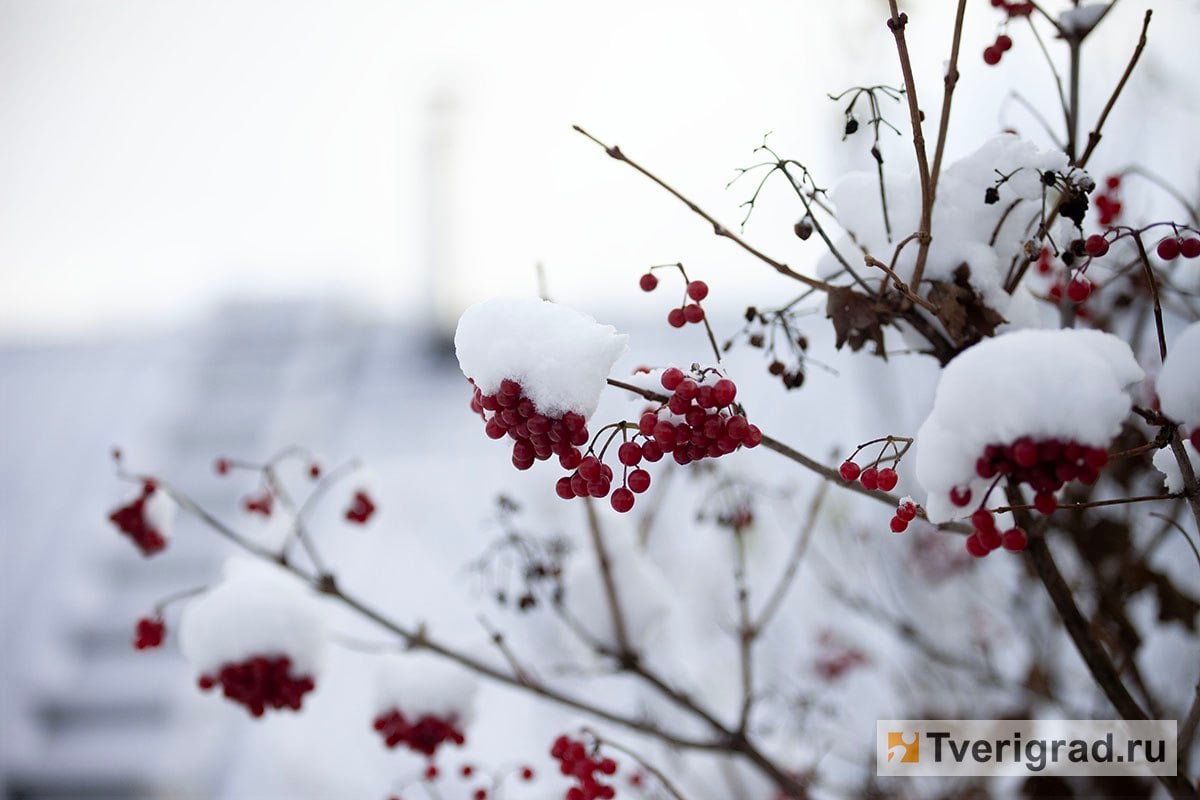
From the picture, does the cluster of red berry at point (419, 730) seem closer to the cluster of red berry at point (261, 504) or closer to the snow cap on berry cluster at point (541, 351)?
the cluster of red berry at point (261, 504)

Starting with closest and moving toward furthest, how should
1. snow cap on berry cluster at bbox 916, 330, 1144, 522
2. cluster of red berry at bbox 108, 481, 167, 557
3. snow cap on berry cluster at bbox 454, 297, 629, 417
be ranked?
snow cap on berry cluster at bbox 916, 330, 1144, 522 < snow cap on berry cluster at bbox 454, 297, 629, 417 < cluster of red berry at bbox 108, 481, 167, 557

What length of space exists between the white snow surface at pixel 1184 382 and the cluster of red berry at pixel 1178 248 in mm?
185

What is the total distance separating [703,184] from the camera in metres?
1.64

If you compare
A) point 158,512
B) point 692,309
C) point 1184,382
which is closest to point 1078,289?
point 1184,382

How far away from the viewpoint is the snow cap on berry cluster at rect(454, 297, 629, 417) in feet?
2.48

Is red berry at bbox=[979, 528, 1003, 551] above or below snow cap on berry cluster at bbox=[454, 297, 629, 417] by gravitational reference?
below

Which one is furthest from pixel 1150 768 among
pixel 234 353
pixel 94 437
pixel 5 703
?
pixel 234 353

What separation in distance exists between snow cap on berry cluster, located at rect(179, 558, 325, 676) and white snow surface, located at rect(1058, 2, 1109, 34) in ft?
4.34

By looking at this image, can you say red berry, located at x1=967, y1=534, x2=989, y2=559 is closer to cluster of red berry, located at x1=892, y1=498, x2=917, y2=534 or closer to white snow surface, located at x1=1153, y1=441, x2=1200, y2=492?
cluster of red berry, located at x1=892, y1=498, x2=917, y2=534

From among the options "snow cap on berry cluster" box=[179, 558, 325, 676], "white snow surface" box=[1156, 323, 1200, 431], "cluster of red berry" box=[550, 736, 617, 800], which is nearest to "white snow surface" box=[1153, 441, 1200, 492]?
"white snow surface" box=[1156, 323, 1200, 431]

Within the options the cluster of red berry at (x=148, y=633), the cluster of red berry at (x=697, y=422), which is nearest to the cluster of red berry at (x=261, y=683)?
the cluster of red berry at (x=148, y=633)

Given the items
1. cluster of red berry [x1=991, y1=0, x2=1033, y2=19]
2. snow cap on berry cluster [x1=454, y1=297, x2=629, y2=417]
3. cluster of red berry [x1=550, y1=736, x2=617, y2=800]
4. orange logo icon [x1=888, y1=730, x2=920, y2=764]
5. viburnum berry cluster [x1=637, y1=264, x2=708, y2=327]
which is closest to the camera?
snow cap on berry cluster [x1=454, y1=297, x2=629, y2=417]

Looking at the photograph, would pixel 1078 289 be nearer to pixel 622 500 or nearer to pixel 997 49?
pixel 997 49

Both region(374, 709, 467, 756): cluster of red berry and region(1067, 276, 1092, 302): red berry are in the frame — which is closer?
region(1067, 276, 1092, 302): red berry
